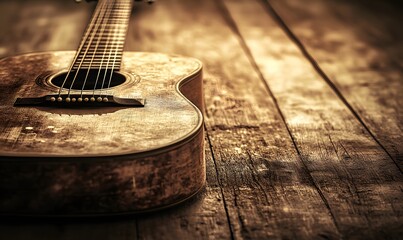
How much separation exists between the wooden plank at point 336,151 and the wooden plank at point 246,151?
41 millimetres

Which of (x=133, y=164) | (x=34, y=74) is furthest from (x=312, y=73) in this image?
(x=133, y=164)

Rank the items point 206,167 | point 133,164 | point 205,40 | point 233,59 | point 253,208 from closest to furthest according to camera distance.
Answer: point 133,164 < point 253,208 < point 206,167 < point 233,59 < point 205,40

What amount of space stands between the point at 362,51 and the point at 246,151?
1.28m

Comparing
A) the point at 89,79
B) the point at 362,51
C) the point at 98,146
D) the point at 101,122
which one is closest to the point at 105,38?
the point at 89,79

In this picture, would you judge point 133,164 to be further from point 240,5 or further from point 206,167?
point 240,5

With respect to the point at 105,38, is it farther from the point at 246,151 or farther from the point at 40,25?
the point at 40,25

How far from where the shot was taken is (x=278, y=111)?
214 centimetres

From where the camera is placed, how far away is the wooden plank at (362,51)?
6.90 feet

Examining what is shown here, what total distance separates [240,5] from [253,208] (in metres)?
2.47

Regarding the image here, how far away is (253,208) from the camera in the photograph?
1481 millimetres

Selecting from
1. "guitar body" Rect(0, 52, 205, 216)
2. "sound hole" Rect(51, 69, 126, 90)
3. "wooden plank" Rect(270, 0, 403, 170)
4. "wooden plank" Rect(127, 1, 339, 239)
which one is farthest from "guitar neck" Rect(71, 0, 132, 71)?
"wooden plank" Rect(270, 0, 403, 170)

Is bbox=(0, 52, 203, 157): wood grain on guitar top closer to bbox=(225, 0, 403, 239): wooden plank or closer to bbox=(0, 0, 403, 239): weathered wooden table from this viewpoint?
bbox=(0, 0, 403, 239): weathered wooden table

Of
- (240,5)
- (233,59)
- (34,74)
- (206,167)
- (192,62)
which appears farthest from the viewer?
(240,5)

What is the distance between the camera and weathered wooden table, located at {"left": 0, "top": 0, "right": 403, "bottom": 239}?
141 centimetres
